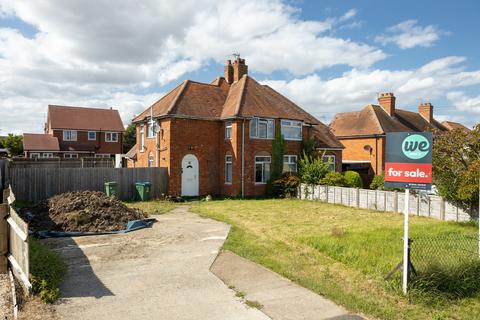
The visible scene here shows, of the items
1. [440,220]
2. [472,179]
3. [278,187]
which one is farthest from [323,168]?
[472,179]

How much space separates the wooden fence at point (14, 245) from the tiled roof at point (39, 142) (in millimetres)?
37839

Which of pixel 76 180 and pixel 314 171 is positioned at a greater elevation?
pixel 314 171

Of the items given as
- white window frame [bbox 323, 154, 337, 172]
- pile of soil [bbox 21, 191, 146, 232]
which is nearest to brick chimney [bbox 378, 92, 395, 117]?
white window frame [bbox 323, 154, 337, 172]

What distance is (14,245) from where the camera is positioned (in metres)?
7.26

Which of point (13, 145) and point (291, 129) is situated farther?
point (13, 145)

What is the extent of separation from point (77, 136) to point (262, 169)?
3110 cm

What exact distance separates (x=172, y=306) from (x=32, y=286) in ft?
8.36

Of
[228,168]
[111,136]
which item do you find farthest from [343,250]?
[111,136]

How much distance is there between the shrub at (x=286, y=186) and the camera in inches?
878

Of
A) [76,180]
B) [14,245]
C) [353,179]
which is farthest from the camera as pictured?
[353,179]

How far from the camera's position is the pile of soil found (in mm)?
11812

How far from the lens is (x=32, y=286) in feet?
20.7

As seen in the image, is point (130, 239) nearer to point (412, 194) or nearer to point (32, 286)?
point (32, 286)

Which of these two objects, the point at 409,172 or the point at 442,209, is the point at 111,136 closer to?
the point at 442,209
